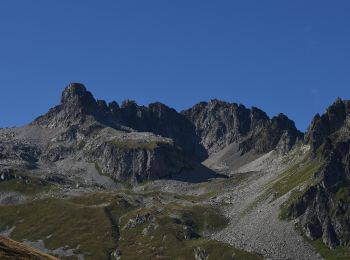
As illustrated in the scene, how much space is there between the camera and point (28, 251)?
150 metres

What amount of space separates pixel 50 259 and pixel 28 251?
222 inches

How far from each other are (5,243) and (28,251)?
18.1 ft

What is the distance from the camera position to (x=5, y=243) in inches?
5920

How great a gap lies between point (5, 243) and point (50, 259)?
11.1 meters

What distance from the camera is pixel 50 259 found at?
484 feet
